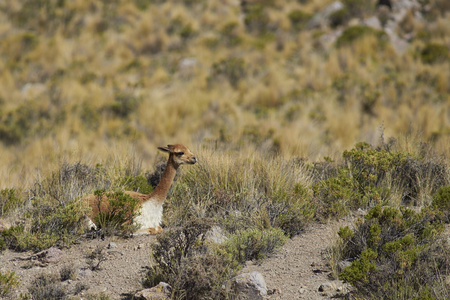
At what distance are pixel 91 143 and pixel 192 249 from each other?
9535 millimetres

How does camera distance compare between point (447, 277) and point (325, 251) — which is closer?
point (447, 277)

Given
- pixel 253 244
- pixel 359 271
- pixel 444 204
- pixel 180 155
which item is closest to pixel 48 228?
pixel 180 155

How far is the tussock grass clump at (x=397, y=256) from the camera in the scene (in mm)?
4070

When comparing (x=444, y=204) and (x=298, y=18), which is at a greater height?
(x=298, y=18)

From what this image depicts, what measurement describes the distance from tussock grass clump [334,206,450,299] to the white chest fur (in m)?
2.18

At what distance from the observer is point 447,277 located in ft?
14.1

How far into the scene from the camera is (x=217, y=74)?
17.8m

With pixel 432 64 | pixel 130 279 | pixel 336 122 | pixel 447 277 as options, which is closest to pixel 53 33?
pixel 336 122

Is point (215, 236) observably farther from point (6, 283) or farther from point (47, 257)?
point (6, 283)

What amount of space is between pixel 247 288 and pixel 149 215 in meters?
1.90

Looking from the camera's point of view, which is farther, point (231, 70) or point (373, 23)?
point (373, 23)

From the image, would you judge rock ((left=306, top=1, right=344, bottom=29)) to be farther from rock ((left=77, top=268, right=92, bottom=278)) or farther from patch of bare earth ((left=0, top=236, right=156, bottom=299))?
rock ((left=77, top=268, right=92, bottom=278))

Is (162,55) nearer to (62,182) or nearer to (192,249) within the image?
(62,182)

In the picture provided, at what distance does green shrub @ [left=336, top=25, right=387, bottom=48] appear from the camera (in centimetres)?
1845
